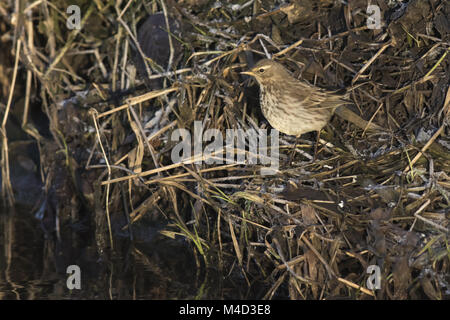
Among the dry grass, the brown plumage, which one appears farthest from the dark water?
the brown plumage

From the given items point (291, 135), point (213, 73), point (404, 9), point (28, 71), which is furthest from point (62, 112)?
point (404, 9)

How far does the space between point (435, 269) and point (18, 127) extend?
477 cm

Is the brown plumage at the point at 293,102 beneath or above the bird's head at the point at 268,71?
beneath

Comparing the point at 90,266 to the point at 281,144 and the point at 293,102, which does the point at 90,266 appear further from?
the point at 293,102

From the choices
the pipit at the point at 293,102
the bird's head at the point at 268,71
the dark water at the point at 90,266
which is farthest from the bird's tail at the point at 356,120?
the dark water at the point at 90,266

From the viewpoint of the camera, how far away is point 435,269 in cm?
427

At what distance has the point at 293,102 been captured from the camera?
516 cm

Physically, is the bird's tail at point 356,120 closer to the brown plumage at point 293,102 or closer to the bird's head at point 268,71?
the brown plumage at point 293,102
